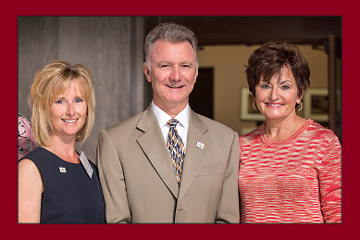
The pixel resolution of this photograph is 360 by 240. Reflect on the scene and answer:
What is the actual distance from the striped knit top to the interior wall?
2.71 m

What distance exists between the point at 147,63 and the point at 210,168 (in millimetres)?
700

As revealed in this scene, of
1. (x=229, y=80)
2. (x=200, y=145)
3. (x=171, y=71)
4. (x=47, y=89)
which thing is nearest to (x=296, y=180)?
(x=200, y=145)

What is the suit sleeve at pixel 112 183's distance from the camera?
2.14 metres

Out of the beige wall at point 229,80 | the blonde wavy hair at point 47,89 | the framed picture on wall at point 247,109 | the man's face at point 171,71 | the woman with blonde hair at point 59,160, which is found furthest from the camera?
the framed picture on wall at point 247,109

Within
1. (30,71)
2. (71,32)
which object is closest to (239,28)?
(71,32)

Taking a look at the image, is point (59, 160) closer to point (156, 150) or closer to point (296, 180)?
point (156, 150)

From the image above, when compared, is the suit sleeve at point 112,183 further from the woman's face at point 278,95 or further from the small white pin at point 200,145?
the woman's face at point 278,95

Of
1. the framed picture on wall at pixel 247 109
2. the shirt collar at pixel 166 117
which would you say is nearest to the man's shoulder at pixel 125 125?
the shirt collar at pixel 166 117

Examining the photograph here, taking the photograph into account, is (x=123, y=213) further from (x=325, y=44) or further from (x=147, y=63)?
(x=325, y=44)

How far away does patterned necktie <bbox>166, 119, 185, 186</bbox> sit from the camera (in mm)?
2221

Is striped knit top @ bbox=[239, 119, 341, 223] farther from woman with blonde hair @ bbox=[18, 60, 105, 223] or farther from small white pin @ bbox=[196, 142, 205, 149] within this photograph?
woman with blonde hair @ bbox=[18, 60, 105, 223]

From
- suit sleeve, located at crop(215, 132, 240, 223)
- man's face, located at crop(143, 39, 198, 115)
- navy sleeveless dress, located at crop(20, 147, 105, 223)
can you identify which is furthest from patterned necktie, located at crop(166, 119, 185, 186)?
navy sleeveless dress, located at crop(20, 147, 105, 223)

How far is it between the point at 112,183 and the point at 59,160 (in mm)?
303

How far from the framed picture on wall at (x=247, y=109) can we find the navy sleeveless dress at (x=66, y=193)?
3.91 meters
